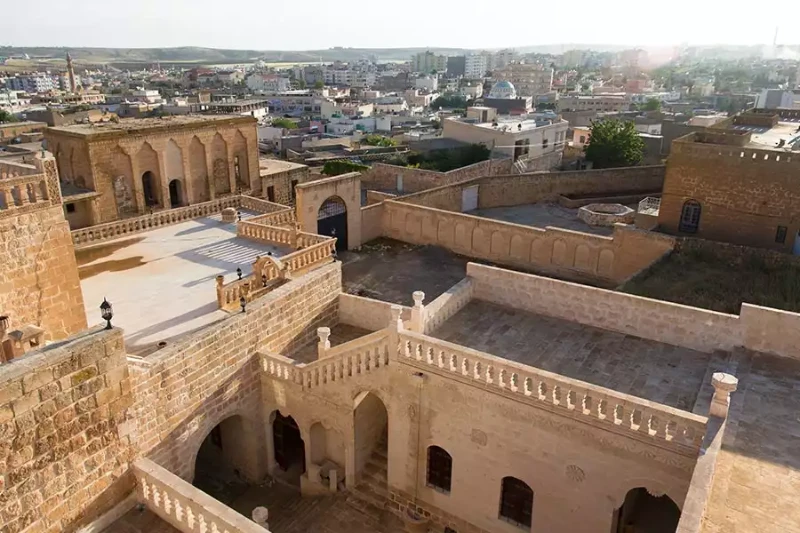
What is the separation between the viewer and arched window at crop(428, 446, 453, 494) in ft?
39.1

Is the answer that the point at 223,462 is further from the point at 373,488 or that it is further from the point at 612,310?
the point at 612,310

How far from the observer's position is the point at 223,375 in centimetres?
1223

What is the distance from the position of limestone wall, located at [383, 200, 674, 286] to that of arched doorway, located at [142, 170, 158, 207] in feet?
39.6

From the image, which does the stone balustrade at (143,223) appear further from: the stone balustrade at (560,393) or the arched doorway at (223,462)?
the stone balustrade at (560,393)

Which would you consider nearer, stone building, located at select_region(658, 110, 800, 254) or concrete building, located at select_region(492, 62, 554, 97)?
stone building, located at select_region(658, 110, 800, 254)

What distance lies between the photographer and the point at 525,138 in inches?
1761

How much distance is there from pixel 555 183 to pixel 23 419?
109 ft

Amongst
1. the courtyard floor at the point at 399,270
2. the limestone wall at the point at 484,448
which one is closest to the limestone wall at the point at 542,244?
the courtyard floor at the point at 399,270

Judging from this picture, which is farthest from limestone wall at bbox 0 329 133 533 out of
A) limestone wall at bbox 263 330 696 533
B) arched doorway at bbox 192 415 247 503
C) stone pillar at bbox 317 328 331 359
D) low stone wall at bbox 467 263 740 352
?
low stone wall at bbox 467 263 740 352

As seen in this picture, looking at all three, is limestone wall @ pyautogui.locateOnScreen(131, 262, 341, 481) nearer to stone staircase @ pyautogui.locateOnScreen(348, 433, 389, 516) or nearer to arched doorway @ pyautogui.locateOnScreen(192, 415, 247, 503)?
arched doorway @ pyautogui.locateOnScreen(192, 415, 247, 503)

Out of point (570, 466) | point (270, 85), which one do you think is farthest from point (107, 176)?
point (270, 85)

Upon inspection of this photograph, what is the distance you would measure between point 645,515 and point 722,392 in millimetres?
3620

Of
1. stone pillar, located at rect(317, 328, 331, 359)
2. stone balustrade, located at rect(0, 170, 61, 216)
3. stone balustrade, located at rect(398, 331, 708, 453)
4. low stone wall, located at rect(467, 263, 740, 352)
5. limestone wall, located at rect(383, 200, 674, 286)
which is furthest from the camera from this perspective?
limestone wall, located at rect(383, 200, 674, 286)

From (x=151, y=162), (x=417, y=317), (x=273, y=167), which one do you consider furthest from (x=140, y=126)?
(x=417, y=317)
